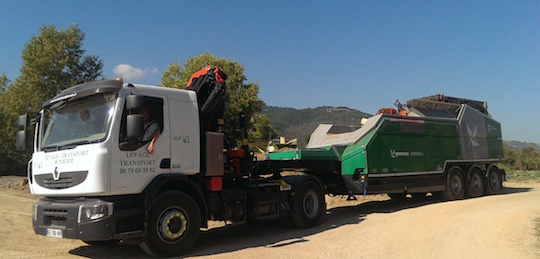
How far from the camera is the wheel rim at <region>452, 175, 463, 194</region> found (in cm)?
1446

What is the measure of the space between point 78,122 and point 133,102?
1204 mm

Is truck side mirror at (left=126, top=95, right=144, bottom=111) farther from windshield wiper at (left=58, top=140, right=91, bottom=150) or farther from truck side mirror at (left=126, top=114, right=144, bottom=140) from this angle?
windshield wiper at (left=58, top=140, right=91, bottom=150)

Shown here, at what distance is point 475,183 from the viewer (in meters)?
15.5

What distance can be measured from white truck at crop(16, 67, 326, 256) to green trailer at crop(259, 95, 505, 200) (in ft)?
7.63

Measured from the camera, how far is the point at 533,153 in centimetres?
4412

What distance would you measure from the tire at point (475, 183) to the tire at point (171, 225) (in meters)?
11.7

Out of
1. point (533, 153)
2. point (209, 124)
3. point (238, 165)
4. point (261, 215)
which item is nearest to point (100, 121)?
point (209, 124)

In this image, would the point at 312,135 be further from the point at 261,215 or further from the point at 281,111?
the point at 281,111

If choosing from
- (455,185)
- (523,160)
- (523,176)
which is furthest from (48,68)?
(523,160)

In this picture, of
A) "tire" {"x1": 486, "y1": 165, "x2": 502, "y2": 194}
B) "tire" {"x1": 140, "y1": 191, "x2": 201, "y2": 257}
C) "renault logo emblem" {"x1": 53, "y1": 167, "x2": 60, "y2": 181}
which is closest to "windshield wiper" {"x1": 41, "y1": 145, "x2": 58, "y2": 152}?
"renault logo emblem" {"x1": 53, "y1": 167, "x2": 60, "y2": 181}

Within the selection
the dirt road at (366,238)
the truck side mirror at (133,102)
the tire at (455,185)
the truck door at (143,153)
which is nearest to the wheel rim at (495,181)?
the tire at (455,185)

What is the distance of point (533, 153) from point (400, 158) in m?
40.2

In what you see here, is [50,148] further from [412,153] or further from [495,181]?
[495,181]

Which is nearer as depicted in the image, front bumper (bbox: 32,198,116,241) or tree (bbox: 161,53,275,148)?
front bumper (bbox: 32,198,116,241)
